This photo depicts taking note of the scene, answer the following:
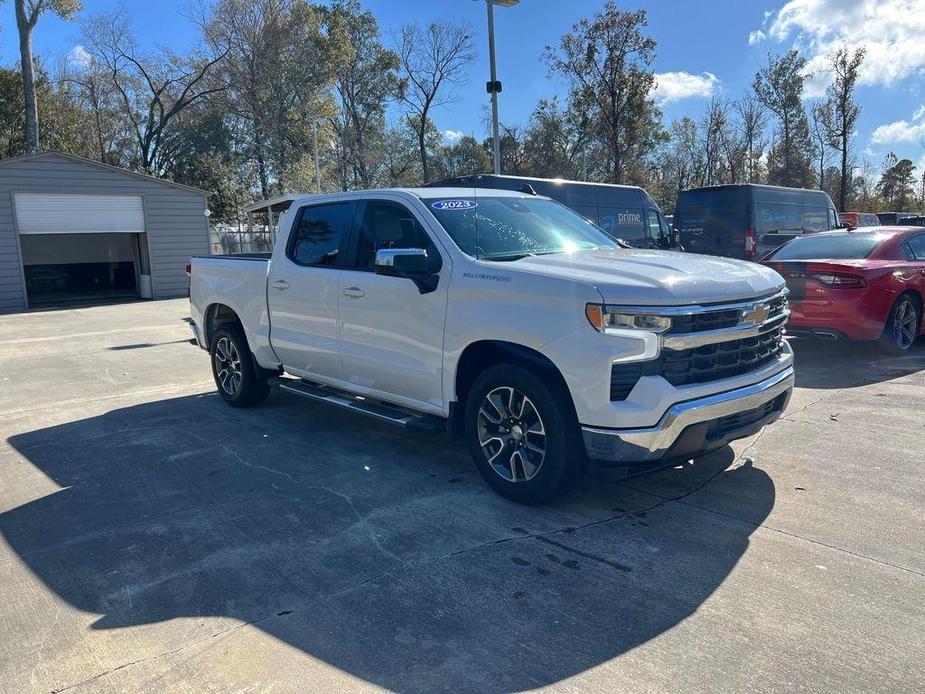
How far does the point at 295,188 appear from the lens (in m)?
40.8

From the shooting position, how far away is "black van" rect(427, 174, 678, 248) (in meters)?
12.0

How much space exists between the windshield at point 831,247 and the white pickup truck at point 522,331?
469 cm

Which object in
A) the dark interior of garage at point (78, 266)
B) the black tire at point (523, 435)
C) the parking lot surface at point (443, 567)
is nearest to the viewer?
the parking lot surface at point (443, 567)

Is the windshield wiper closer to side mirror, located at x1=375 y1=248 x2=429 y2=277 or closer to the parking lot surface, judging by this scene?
side mirror, located at x1=375 y1=248 x2=429 y2=277

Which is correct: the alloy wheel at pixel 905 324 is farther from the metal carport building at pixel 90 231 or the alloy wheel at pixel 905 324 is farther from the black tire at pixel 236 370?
the metal carport building at pixel 90 231

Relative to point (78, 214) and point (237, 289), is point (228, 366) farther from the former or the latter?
point (78, 214)

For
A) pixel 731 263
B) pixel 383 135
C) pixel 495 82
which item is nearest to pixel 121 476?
pixel 731 263

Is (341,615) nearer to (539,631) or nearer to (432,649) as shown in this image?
(432,649)

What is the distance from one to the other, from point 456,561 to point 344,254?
280cm

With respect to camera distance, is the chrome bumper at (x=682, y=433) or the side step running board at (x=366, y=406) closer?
the chrome bumper at (x=682, y=433)

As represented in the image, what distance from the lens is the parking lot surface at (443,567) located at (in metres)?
2.81

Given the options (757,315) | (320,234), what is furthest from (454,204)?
(757,315)

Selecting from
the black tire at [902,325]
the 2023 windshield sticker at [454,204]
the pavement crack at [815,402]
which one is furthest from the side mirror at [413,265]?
the black tire at [902,325]

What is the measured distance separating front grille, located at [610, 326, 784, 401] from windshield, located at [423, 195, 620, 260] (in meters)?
1.28
